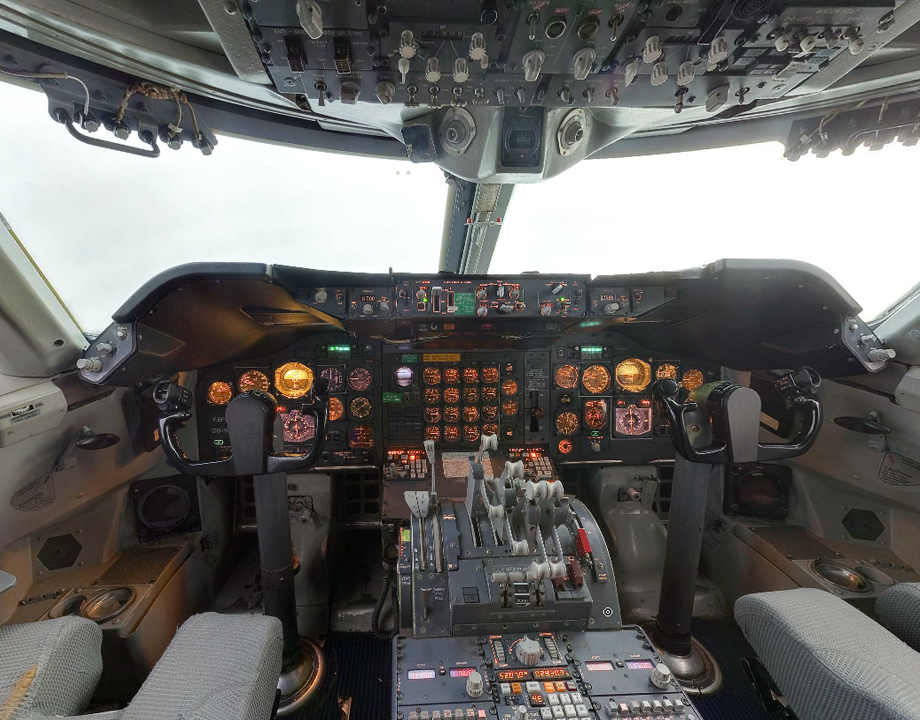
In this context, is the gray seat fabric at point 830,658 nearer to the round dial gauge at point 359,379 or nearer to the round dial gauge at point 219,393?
the round dial gauge at point 359,379

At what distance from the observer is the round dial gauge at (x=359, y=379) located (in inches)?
132

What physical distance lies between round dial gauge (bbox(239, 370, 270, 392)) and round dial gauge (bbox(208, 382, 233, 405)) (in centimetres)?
10

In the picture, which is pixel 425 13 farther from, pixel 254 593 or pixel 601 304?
pixel 254 593

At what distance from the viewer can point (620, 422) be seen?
3.49 m

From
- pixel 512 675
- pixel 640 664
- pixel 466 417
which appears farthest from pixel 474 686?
pixel 466 417

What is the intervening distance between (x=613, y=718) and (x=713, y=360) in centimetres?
262

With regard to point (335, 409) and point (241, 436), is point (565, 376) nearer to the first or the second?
point (335, 409)

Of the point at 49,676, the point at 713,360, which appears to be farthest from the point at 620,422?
the point at 49,676

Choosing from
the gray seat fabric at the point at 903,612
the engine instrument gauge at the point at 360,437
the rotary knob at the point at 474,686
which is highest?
the engine instrument gauge at the point at 360,437

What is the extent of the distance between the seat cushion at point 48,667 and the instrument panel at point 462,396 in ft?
6.14

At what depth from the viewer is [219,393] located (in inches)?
131

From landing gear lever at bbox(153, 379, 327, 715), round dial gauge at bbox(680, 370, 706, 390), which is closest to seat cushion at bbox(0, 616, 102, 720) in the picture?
landing gear lever at bbox(153, 379, 327, 715)

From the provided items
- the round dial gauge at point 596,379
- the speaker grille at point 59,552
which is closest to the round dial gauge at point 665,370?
the round dial gauge at point 596,379

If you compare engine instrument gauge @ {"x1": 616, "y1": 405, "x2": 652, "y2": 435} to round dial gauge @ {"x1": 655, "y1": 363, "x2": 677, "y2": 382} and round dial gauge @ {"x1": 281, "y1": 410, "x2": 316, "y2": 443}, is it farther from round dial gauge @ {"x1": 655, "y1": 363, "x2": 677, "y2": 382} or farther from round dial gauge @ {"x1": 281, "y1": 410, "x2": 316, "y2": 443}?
round dial gauge @ {"x1": 281, "y1": 410, "x2": 316, "y2": 443}
